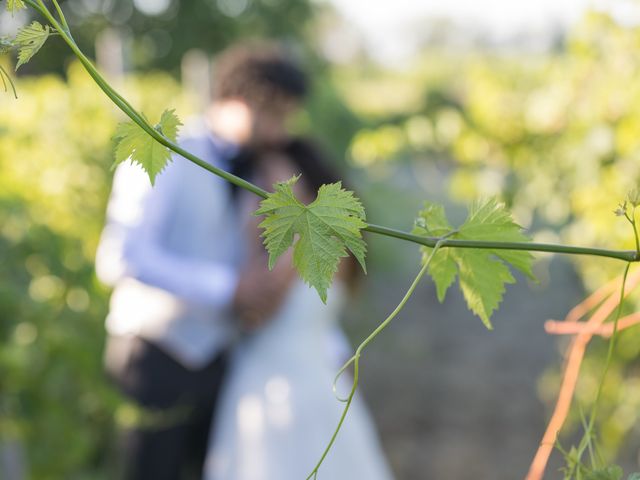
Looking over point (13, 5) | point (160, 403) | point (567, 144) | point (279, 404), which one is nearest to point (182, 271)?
point (160, 403)

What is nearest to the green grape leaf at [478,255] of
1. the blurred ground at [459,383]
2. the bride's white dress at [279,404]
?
the bride's white dress at [279,404]

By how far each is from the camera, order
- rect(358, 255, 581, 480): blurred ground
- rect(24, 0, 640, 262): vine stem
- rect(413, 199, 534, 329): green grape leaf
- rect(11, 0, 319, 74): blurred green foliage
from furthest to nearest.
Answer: rect(11, 0, 319, 74): blurred green foliage
rect(358, 255, 581, 480): blurred ground
rect(413, 199, 534, 329): green grape leaf
rect(24, 0, 640, 262): vine stem

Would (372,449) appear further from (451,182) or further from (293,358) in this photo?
(451,182)

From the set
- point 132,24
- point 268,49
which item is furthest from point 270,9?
point 268,49

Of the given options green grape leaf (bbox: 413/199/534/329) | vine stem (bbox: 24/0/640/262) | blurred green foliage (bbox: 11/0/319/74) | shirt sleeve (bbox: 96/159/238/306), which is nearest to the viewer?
vine stem (bbox: 24/0/640/262)

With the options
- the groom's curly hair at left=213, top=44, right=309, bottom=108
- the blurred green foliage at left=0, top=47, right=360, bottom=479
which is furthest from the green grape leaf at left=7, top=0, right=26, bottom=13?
the groom's curly hair at left=213, top=44, right=309, bottom=108

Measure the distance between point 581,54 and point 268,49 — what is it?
4.02ft

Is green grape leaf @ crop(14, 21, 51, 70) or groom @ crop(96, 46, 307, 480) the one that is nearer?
green grape leaf @ crop(14, 21, 51, 70)

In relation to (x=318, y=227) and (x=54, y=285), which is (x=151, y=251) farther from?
(x=318, y=227)

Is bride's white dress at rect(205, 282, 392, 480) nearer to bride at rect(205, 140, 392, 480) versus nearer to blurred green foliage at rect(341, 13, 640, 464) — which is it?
bride at rect(205, 140, 392, 480)

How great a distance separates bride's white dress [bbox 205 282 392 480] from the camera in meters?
2.44

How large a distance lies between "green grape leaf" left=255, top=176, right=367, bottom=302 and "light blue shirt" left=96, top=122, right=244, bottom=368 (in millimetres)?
1744

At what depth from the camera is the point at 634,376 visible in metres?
2.67

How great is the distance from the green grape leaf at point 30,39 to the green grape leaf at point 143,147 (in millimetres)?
80
